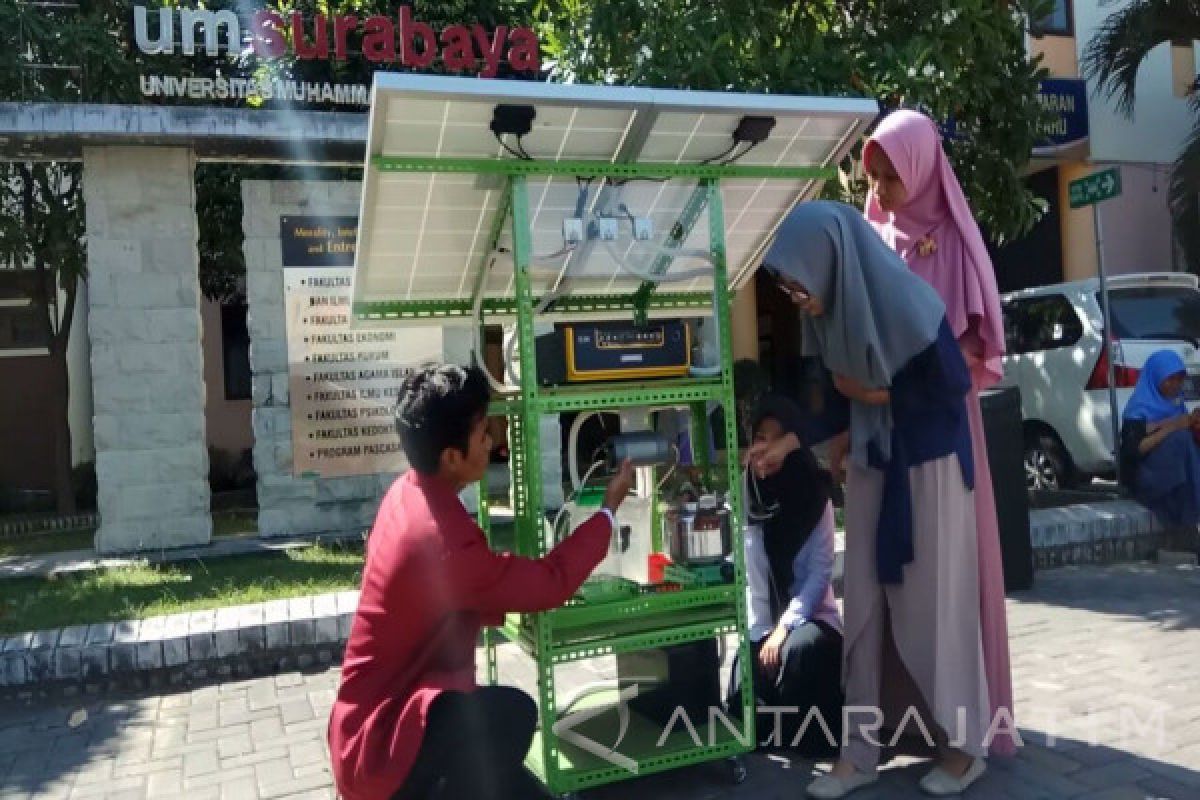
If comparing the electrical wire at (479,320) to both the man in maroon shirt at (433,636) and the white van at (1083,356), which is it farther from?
the white van at (1083,356)

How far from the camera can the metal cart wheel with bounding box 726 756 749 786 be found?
3197 mm

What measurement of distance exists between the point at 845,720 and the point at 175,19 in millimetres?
8032

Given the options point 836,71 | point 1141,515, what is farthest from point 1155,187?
point 836,71

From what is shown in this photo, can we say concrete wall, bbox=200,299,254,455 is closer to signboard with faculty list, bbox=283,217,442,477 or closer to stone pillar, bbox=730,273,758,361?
signboard with faculty list, bbox=283,217,442,477

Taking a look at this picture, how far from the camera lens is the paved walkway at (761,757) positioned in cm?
319

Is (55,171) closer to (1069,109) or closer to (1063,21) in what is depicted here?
(1069,109)

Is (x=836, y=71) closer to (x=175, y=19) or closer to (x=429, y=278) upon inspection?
(x=429, y=278)

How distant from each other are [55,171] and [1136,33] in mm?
11333

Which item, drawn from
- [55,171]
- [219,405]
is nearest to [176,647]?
[55,171]

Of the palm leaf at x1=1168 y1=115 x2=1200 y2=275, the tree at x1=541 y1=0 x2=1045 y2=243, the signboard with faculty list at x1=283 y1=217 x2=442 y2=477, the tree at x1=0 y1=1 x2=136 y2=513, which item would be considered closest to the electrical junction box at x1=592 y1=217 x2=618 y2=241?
the tree at x1=541 y1=0 x2=1045 y2=243

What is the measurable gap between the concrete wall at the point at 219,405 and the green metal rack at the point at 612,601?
10.7m

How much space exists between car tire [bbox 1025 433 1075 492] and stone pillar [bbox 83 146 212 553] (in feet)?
21.3

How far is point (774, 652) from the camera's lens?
3.46 meters

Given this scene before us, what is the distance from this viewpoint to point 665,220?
3.67 metres
